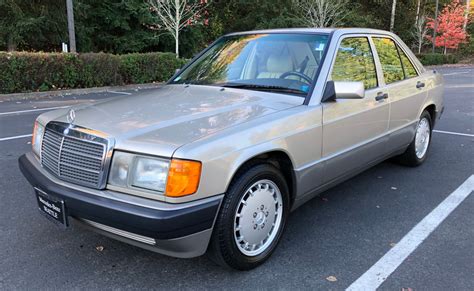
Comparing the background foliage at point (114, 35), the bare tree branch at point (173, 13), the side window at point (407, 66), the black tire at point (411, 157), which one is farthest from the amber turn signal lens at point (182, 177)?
the bare tree branch at point (173, 13)

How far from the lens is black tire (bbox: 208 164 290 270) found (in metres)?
2.58

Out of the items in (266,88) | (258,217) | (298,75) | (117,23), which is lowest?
(258,217)

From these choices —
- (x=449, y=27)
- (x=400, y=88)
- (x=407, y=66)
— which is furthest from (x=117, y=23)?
(x=449, y=27)

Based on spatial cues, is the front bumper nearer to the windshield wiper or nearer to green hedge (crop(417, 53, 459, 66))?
the windshield wiper

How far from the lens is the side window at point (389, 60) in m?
4.27

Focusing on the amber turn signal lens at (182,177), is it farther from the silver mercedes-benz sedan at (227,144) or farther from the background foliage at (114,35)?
the background foliage at (114,35)

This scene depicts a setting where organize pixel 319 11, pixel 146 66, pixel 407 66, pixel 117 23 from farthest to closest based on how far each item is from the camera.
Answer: pixel 319 11, pixel 117 23, pixel 146 66, pixel 407 66

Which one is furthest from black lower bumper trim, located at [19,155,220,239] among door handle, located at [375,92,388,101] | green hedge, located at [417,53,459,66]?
green hedge, located at [417,53,459,66]

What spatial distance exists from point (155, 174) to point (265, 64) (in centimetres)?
173

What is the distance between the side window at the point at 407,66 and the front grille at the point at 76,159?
11.8ft

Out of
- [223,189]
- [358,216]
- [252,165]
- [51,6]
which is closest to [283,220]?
[252,165]

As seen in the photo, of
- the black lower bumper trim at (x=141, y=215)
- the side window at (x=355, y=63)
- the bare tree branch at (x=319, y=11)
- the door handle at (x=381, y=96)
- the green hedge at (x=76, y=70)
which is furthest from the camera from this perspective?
the bare tree branch at (x=319, y=11)

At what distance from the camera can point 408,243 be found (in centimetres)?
329

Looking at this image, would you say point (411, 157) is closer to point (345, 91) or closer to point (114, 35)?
point (345, 91)
